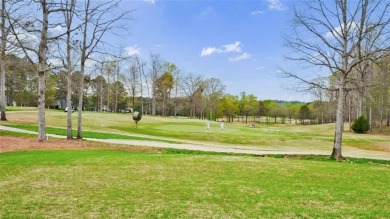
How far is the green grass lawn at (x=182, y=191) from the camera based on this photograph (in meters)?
6.12

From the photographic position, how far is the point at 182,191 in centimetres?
755

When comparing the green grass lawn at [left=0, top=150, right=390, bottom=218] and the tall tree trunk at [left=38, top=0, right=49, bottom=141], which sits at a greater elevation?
the tall tree trunk at [left=38, top=0, right=49, bottom=141]

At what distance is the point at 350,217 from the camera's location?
602cm

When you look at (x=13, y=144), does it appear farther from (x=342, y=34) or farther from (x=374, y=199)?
(x=342, y=34)

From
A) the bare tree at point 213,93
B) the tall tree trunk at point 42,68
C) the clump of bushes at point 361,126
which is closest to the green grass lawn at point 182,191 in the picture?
the tall tree trunk at point 42,68

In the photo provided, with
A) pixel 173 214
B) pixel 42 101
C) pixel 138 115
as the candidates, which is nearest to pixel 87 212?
pixel 173 214

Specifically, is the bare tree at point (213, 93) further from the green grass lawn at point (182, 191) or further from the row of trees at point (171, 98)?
the green grass lawn at point (182, 191)

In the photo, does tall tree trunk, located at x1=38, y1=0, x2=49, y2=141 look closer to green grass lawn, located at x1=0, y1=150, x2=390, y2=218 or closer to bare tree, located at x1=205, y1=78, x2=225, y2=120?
green grass lawn, located at x1=0, y1=150, x2=390, y2=218

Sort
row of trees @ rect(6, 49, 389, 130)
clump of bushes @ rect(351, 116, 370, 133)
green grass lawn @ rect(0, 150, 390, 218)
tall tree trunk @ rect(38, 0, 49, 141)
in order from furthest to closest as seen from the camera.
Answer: row of trees @ rect(6, 49, 389, 130) < clump of bushes @ rect(351, 116, 370, 133) < tall tree trunk @ rect(38, 0, 49, 141) < green grass lawn @ rect(0, 150, 390, 218)

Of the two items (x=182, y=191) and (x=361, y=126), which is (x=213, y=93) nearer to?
(x=361, y=126)

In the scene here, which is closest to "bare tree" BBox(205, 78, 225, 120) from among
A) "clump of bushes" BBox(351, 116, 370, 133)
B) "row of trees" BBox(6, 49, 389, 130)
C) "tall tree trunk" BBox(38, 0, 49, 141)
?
"row of trees" BBox(6, 49, 389, 130)

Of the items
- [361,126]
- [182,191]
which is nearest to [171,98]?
[361,126]

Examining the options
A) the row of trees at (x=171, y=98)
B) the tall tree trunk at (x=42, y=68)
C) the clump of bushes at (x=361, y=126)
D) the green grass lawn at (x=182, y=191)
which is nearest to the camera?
the green grass lawn at (x=182, y=191)

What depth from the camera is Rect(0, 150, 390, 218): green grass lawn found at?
6117 mm
